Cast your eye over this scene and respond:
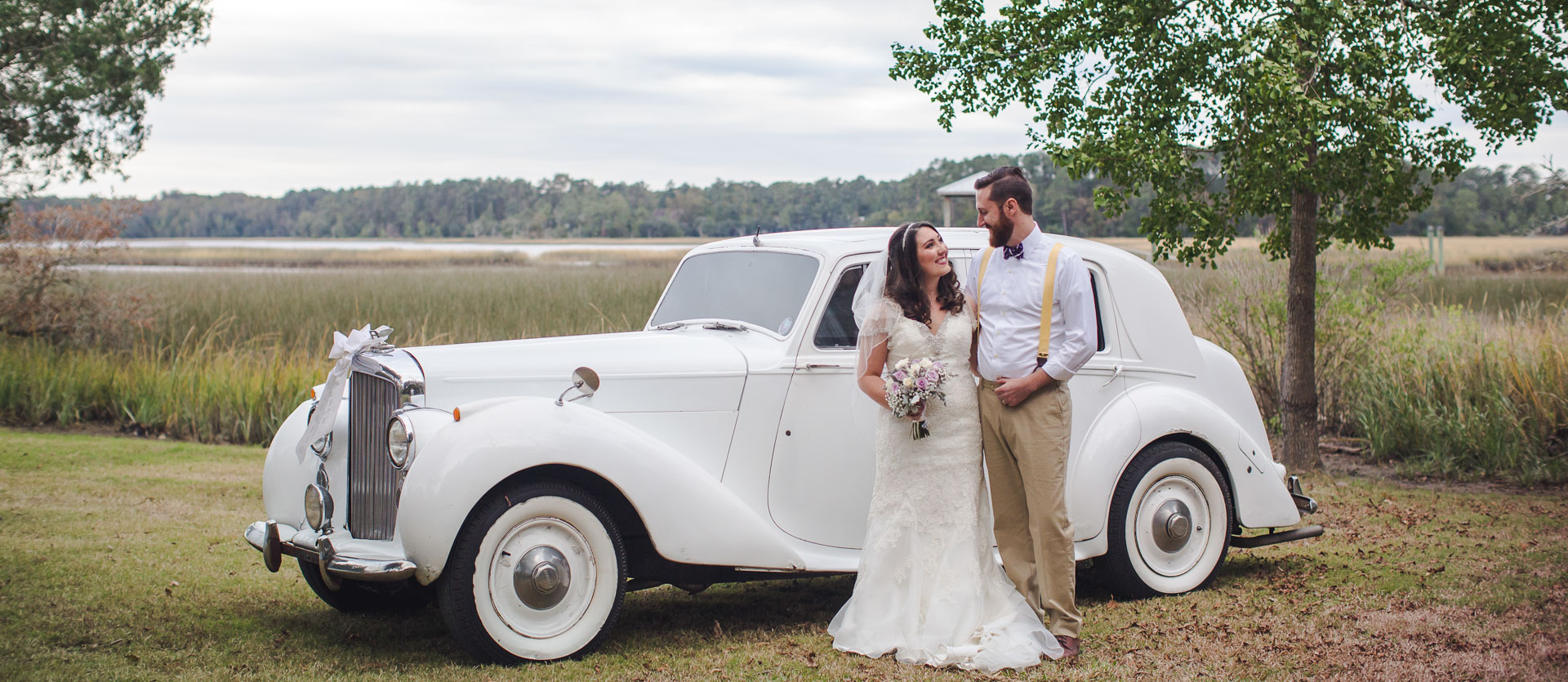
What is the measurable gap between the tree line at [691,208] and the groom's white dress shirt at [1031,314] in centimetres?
178

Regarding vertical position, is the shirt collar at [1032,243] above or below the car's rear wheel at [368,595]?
above

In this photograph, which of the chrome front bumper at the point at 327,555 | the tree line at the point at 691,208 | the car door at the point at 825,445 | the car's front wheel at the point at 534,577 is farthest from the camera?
the tree line at the point at 691,208

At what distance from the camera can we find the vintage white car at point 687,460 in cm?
427

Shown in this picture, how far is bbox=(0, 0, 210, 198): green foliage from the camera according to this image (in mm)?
13945

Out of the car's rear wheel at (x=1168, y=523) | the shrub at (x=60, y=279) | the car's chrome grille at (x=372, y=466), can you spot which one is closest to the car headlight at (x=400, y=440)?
the car's chrome grille at (x=372, y=466)

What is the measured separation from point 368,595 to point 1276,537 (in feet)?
15.1

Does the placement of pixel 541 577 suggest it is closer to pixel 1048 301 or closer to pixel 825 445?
pixel 825 445

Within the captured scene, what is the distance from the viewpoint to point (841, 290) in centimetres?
509

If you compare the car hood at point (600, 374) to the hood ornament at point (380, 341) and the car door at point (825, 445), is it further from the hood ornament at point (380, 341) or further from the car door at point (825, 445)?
the car door at point (825, 445)

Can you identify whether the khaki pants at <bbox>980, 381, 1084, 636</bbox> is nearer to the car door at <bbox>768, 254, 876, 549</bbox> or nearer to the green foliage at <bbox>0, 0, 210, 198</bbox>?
the car door at <bbox>768, 254, 876, 549</bbox>

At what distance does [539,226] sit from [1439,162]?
50.6 m

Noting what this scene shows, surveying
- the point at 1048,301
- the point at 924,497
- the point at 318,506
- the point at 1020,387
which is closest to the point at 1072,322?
the point at 1048,301

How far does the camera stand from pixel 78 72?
47.8ft

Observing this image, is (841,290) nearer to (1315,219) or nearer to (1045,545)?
(1045,545)
